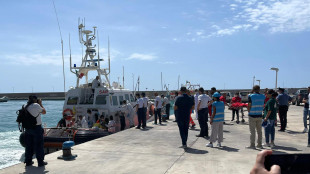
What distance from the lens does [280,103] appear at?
37.2ft

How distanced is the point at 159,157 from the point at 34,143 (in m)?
2.95

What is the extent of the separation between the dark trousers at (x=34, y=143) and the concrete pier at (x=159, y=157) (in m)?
0.25

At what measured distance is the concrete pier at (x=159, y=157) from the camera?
5.84 metres

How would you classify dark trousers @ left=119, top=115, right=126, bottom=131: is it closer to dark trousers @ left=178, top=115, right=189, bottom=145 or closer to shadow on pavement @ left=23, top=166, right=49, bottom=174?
dark trousers @ left=178, top=115, right=189, bottom=145

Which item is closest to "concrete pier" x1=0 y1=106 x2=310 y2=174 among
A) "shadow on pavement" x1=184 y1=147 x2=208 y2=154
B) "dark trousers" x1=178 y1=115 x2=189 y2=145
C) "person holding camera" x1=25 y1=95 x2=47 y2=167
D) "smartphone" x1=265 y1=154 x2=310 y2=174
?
"shadow on pavement" x1=184 y1=147 x2=208 y2=154

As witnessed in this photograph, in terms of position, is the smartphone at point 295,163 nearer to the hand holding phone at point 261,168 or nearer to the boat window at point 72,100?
the hand holding phone at point 261,168

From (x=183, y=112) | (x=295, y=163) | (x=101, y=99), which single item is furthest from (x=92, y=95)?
(x=295, y=163)

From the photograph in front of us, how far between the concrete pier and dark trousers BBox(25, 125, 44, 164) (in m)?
0.25

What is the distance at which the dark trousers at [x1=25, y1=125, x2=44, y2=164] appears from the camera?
6.22 metres

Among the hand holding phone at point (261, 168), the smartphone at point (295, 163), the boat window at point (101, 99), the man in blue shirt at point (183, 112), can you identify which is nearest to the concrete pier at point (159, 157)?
the man in blue shirt at point (183, 112)

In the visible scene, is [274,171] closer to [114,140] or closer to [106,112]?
[114,140]

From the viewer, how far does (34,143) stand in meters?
6.29

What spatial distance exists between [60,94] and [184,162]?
138 m

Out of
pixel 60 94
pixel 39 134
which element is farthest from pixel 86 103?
pixel 60 94
